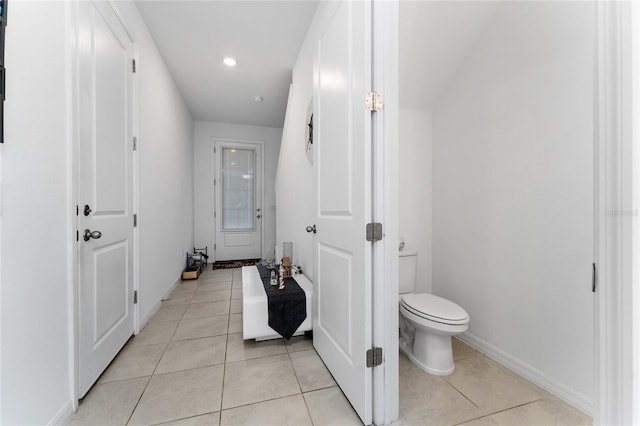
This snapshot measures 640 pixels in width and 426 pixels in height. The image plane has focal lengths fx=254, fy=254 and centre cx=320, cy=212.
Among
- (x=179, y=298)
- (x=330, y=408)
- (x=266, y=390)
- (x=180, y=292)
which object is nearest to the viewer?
(x=330, y=408)

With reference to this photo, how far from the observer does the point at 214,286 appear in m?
3.38

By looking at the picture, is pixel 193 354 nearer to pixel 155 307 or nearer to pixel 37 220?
pixel 155 307

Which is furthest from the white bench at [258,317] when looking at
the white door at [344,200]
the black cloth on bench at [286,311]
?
the white door at [344,200]

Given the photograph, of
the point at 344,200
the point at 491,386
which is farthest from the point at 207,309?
the point at 491,386

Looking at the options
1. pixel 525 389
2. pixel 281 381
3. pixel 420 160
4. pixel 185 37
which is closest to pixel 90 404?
pixel 281 381

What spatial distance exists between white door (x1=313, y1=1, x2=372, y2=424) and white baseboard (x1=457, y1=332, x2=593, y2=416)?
3.49 feet

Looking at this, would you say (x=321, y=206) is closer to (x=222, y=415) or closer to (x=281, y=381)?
(x=281, y=381)

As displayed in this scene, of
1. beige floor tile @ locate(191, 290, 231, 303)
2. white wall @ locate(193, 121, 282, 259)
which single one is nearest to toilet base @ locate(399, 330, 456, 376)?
beige floor tile @ locate(191, 290, 231, 303)

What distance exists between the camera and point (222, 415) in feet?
4.12

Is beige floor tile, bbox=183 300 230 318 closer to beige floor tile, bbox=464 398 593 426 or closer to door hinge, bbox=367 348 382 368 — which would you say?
door hinge, bbox=367 348 382 368

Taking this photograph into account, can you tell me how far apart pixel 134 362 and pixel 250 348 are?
742mm

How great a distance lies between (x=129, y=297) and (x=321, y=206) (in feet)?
5.36

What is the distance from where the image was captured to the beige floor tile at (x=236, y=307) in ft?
8.40

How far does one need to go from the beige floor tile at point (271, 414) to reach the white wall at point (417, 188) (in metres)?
1.41
